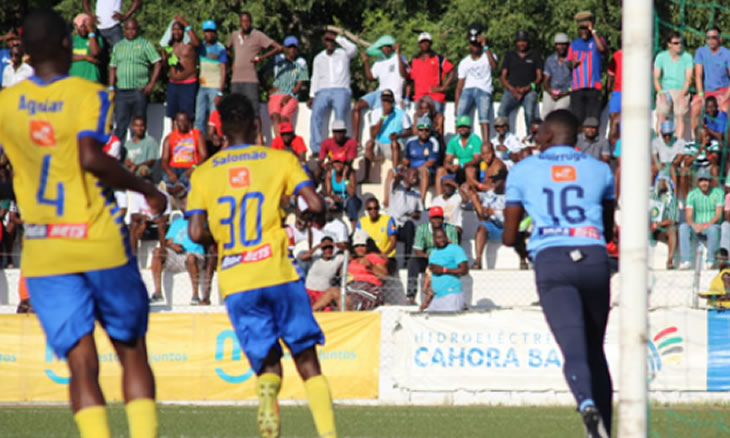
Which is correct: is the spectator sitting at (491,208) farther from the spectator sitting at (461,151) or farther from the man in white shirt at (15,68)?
the man in white shirt at (15,68)

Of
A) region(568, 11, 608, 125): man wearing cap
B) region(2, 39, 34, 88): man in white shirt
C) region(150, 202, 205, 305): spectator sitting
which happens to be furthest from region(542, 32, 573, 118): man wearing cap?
region(2, 39, 34, 88): man in white shirt

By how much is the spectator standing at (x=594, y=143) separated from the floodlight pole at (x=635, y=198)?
11649mm

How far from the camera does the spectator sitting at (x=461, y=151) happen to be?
59.7 feet

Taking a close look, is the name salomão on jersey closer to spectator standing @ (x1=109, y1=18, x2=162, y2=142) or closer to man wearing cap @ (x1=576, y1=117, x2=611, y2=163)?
man wearing cap @ (x1=576, y1=117, x2=611, y2=163)

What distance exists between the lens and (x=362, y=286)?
15.3m

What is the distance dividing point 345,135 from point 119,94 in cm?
400

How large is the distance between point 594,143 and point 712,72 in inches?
83.7

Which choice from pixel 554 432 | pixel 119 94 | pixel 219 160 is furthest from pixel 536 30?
pixel 219 160

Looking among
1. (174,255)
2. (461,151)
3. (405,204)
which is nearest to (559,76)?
(461,151)

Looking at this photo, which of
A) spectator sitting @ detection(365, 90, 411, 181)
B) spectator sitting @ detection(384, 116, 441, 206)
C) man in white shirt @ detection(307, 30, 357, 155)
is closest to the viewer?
spectator sitting @ detection(384, 116, 441, 206)

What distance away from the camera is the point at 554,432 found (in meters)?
10.1

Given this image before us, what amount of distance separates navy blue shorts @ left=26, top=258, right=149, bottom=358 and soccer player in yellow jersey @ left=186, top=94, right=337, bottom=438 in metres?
1.13

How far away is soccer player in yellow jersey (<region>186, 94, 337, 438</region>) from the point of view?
260 inches

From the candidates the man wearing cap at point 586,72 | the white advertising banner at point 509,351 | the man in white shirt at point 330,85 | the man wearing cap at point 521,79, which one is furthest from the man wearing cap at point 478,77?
the white advertising banner at point 509,351
